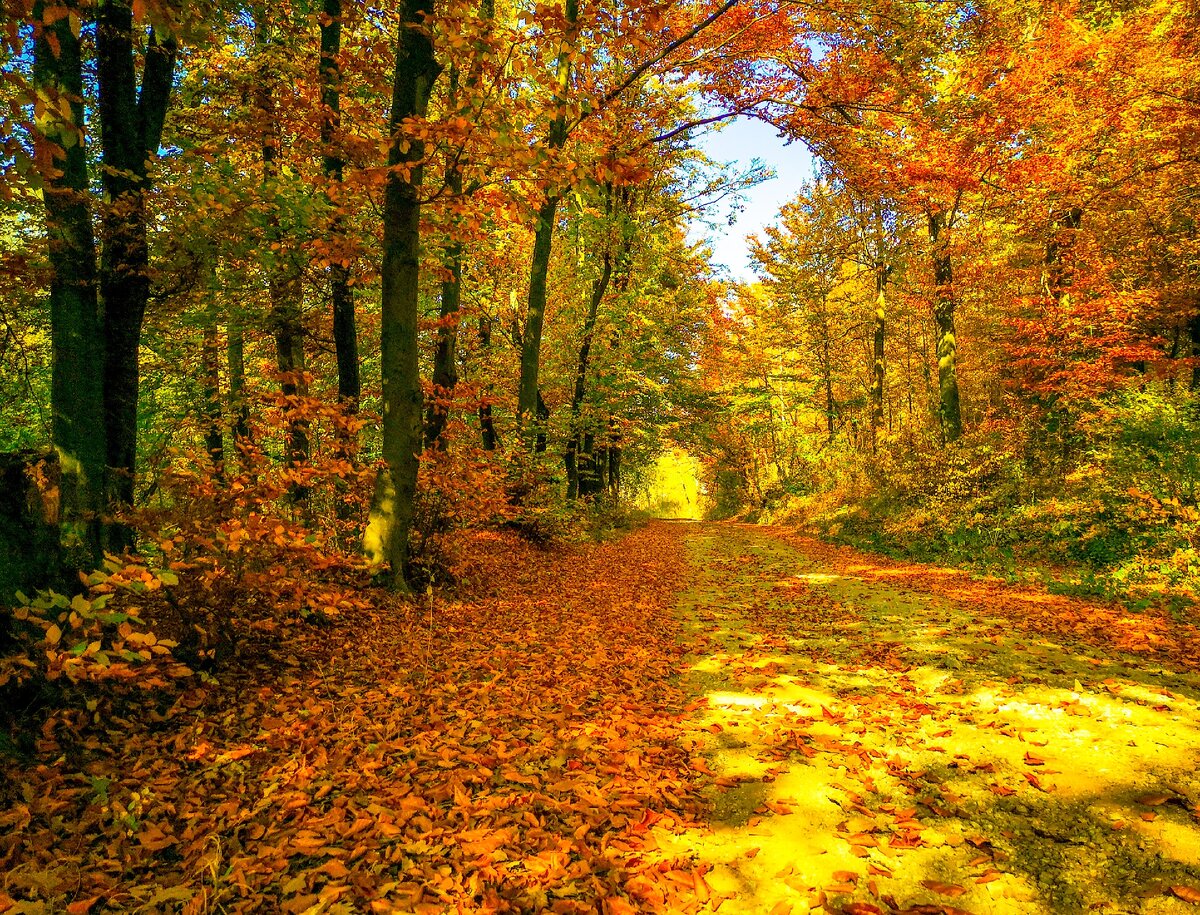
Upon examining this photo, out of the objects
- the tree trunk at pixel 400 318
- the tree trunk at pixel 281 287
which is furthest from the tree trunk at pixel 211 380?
the tree trunk at pixel 400 318

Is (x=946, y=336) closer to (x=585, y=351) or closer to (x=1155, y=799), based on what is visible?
(x=585, y=351)

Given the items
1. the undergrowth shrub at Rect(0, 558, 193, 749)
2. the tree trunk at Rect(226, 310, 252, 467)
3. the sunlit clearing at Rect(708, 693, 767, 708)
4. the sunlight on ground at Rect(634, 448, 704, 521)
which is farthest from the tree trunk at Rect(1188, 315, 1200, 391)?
the sunlight on ground at Rect(634, 448, 704, 521)

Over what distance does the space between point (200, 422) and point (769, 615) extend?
34.1 feet

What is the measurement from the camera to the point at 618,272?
1639 centimetres

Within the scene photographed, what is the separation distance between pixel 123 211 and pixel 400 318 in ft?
8.55

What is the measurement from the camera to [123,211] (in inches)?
209

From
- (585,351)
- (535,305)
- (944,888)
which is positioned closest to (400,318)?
(535,305)

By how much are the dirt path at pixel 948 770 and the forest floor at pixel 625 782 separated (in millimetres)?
16

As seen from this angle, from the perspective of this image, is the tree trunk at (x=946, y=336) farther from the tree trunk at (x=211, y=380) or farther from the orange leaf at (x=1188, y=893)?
the tree trunk at (x=211, y=380)

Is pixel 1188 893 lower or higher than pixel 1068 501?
lower

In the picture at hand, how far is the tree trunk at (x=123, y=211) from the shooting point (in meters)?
5.52

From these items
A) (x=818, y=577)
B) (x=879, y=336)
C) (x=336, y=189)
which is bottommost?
(x=818, y=577)

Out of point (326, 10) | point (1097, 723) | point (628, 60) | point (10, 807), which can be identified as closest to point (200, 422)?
point (326, 10)

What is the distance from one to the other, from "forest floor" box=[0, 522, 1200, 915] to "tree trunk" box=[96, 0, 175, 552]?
123 inches
